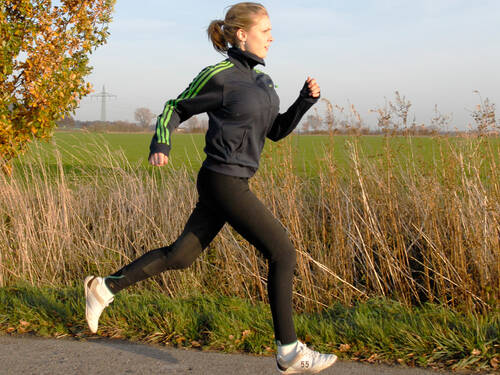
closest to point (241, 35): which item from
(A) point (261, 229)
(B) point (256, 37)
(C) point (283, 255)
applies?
(B) point (256, 37)

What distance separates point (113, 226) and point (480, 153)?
361 cm

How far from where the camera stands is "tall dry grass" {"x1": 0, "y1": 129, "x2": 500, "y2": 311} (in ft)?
13.0

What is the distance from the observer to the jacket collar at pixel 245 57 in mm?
2848

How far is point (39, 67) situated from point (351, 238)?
12.5 ft

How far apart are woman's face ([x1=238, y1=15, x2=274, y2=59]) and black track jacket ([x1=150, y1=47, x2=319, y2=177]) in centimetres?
5

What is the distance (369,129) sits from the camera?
4520 millimetres

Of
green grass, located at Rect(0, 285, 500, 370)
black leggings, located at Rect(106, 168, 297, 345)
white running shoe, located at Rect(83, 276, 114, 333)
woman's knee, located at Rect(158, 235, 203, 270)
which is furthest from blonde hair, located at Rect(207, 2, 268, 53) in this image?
green grass, located at Rect(0, 285, 500, 370)

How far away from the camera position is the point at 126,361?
3.13m

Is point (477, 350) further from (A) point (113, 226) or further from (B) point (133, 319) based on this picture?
(A) point (113, 226)

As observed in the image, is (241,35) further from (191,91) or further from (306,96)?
(306,96)

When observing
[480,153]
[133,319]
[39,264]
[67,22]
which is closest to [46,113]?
A: [67,22]

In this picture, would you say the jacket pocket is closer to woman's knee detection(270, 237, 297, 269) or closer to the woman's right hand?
the woman's right hand

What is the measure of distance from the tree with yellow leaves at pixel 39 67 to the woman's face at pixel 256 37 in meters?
3.52

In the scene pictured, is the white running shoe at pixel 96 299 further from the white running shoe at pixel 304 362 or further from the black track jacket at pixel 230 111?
the white running shoe at pixel 304 362
